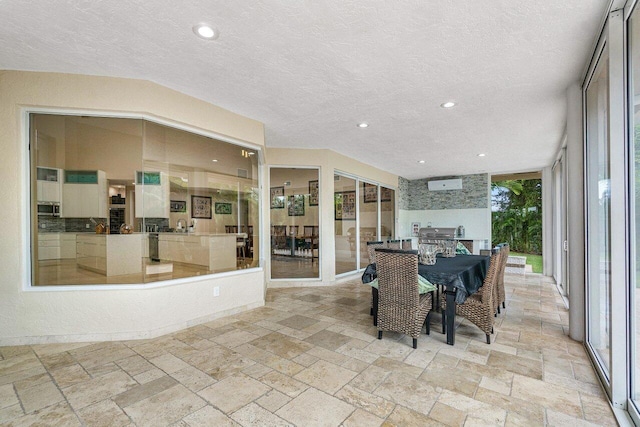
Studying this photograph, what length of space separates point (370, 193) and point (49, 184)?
607cm

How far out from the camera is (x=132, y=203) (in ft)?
11.6

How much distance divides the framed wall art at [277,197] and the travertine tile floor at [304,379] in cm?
267

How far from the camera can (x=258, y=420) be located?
1757 millimetres

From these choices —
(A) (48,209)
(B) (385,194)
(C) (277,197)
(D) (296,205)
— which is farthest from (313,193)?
(A) (48,209)

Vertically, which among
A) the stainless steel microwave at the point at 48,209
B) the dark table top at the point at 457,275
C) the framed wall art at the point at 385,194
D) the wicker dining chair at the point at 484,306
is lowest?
the wicker dining chair at the point at 484,306

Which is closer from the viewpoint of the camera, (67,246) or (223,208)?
(67,246)

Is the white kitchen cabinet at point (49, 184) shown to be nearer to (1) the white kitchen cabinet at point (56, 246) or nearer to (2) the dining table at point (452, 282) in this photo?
(1) the white kitchen cabinet at point (56, 246)

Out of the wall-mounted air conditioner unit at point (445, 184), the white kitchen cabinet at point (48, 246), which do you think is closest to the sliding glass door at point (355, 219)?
the wall-mounted air conditioner unit at point (445, 184)

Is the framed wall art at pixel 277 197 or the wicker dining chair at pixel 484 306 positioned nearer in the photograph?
the wicker dining chair at pixel 484 306

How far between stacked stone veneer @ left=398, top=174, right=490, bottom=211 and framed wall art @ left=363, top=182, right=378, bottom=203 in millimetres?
1553

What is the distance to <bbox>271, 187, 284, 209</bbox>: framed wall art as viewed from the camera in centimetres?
557

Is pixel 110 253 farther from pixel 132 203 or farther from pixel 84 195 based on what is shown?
pixel 84 195

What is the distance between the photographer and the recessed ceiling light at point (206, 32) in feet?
6.78

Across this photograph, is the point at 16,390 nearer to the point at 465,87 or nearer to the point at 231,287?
the point at 231,287
